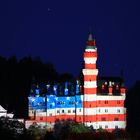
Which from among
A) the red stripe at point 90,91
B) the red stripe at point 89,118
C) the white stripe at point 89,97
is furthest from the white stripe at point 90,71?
the red stripe at point 89,118

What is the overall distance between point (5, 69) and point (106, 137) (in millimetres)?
16549

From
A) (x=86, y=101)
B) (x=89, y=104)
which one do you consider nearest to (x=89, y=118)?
(x=89, y=104)

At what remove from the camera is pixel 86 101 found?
9488 centimetres

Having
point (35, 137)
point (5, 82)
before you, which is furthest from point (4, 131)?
point (5, 82)

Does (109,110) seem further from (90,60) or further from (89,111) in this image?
(90,60)

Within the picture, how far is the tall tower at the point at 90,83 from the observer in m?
94.2

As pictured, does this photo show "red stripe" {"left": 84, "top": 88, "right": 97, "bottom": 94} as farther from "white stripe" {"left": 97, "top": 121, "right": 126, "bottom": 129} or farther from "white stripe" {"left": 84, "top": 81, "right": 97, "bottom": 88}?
"white stripe" {"left": 97, "top": 121, "right": 126, "bottom": 129}

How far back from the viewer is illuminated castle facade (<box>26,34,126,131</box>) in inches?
3713

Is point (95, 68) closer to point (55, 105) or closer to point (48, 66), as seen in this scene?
point (55, 105)

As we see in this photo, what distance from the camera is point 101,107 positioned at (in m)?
95.2

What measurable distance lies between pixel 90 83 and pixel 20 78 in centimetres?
804

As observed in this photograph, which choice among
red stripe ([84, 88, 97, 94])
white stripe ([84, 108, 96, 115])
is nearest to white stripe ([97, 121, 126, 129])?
white stripe ([84, 108, 96, 115])

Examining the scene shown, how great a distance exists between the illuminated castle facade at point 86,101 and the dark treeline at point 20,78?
1.46 m

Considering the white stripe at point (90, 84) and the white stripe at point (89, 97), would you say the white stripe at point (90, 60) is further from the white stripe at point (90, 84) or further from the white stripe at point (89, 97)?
the white stripe at point (89, 97)
